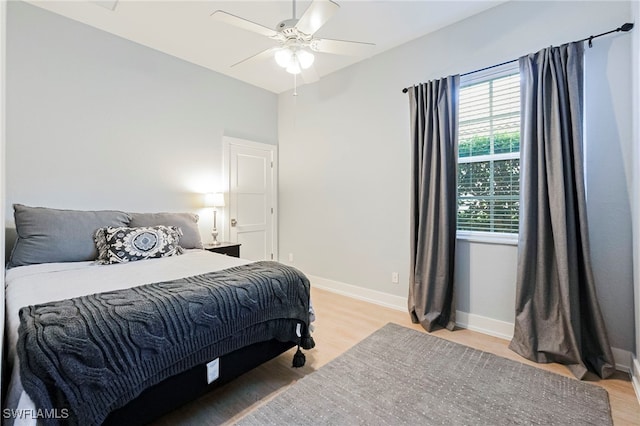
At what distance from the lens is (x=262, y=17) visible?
2602 millimetres

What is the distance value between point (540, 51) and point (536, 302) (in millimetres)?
1868

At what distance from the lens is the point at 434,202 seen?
2680 millimetres

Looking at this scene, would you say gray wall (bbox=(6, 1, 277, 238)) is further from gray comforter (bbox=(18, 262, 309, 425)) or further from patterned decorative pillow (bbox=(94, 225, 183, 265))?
gray comforter (bbox=(18, 262, 309, 425))

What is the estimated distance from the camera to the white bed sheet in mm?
1426


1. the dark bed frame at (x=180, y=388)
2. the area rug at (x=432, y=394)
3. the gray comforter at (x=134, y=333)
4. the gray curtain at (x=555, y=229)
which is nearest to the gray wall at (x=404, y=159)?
the gray curtain at (x=555, y=229)

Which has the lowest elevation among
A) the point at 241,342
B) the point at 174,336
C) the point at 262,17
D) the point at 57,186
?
the point at 241,342

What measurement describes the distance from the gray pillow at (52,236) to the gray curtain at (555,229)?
340cm

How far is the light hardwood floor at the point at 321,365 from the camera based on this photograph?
1.60m

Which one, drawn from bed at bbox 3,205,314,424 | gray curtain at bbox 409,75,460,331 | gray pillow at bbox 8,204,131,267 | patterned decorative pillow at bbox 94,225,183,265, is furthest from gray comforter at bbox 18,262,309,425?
gray curtain at bbox 409,75,460,331

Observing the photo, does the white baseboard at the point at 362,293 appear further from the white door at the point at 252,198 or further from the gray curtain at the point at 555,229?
the gray curtain at the point at 555,229

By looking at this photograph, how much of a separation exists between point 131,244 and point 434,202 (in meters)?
2.59

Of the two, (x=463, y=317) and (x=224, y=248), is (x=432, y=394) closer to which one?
(x=463, y=317)

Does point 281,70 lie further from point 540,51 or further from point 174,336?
point 174,336

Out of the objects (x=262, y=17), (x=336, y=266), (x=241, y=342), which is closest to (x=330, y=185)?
(x=336, y=266)
